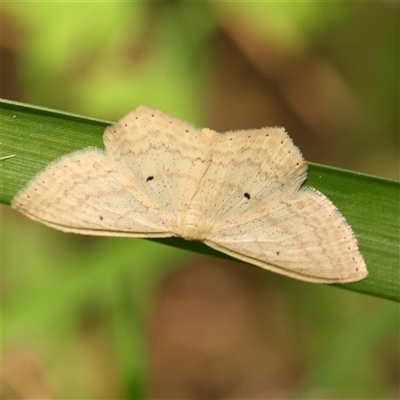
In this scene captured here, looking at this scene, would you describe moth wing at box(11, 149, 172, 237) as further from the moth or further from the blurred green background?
the blurred green background

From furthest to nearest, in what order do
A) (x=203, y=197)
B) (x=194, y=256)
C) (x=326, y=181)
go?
(x=194, y=256) < (x=203, y=197) < (x=326, y=181)

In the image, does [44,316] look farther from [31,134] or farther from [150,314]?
[31,134]

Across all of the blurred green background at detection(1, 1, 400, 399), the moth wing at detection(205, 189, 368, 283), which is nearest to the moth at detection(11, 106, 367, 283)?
the moth wing at detection(205, 189, 368, 283)

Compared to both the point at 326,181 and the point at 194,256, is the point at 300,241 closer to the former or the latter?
the point at 326,181

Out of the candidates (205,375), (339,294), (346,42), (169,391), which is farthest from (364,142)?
(169,391)

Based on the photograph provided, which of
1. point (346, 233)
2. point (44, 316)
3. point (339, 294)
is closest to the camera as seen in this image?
point (346, 233)

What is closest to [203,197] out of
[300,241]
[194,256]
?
[300,241]

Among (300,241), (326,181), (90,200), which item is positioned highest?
(326,181)

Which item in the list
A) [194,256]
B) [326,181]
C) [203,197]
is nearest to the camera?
[326,181]
